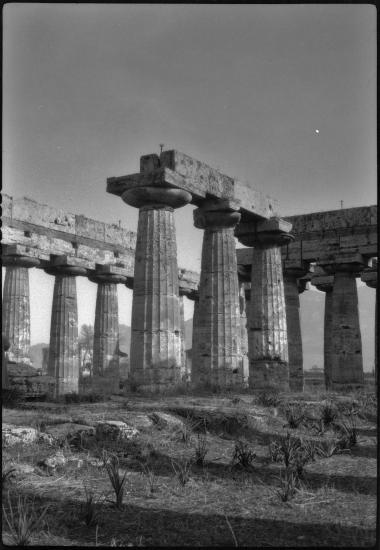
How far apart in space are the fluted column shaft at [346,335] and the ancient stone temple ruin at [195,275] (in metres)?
0.05

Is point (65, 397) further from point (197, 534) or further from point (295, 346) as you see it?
point (295, 346)

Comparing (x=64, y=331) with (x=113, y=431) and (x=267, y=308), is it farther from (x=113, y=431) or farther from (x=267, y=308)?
(x=113, y=431)

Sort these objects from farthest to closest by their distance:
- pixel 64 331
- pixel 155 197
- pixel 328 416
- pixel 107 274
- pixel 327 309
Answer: pixel 327 309
pixel 107 274
pixel 64 331
pixel 155 197
pixel 328 416

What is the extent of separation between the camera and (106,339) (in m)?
31.4

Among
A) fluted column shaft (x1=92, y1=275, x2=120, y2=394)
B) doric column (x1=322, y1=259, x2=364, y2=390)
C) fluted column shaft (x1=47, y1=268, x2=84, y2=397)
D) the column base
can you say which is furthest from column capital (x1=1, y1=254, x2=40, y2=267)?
doric column (x1=322, y1=259, x2=364, y2=390)

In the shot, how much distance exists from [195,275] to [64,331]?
432 inches

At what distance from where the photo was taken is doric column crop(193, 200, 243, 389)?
18.5 metres

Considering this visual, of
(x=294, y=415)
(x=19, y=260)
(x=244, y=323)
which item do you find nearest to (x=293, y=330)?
(x=244, y=323)

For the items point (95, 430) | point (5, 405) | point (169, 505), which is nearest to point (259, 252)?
point (5, 405)

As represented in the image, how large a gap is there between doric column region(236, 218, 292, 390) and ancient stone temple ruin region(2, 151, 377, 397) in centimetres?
4

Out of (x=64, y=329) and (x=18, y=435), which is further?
(x=64, y=329)

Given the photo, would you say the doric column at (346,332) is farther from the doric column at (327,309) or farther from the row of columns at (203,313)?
the doric column at (327,309)

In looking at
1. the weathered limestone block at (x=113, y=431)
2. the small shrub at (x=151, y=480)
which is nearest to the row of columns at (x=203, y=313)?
the weathered limestone block at (x=113, y=431)

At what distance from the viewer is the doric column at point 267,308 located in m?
21.2
